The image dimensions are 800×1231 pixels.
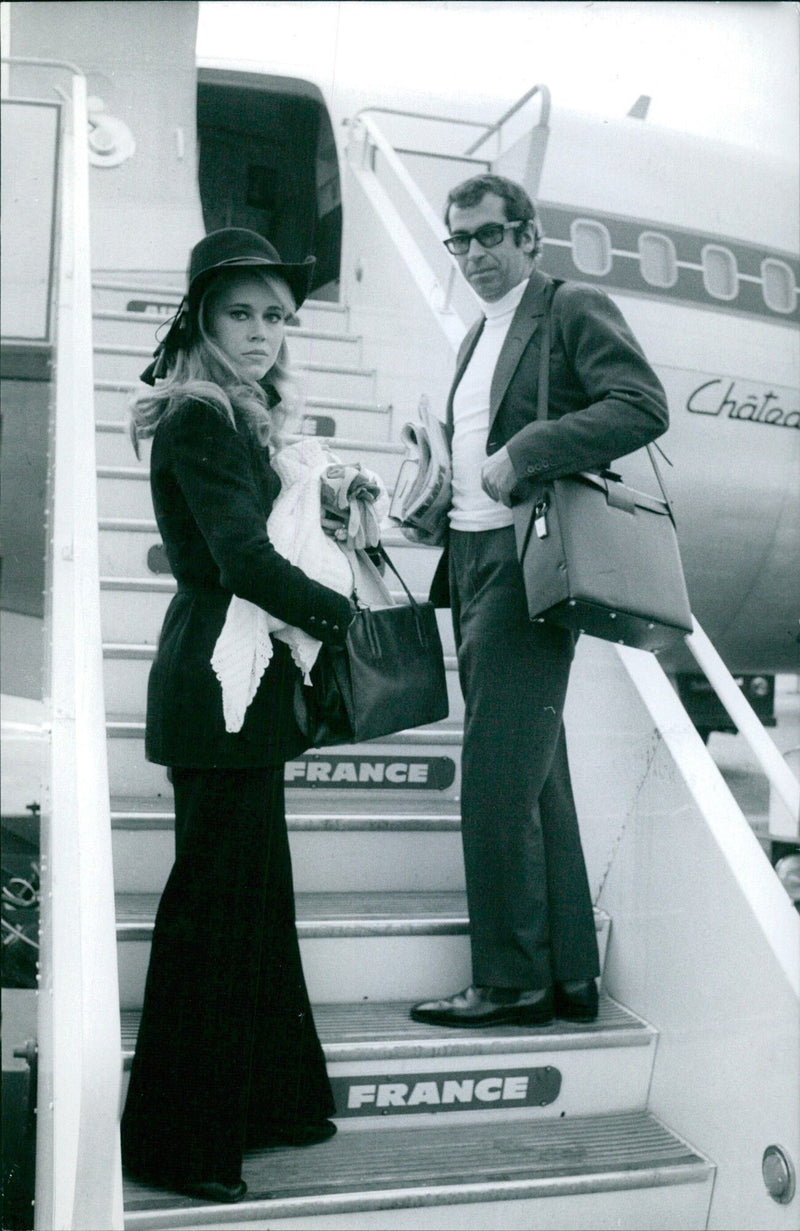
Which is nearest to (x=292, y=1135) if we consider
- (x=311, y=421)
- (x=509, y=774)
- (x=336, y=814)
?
(x=509, y=774)

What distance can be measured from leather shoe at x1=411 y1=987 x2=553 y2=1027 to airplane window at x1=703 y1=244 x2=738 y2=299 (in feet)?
13.3

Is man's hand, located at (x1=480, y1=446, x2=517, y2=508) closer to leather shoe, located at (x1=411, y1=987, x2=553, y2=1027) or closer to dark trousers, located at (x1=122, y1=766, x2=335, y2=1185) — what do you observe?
dark trousers, located at (x1=122, y1=766, x2=335, y2=1185)

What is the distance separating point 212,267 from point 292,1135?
1539 millimetres

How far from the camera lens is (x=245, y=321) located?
2.00 metres

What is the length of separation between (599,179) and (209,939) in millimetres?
4507

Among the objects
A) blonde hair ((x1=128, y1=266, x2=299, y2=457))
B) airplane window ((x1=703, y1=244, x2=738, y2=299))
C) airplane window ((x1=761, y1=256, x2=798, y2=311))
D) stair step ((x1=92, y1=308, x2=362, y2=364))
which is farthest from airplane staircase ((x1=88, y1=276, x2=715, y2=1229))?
airplane window ((x1=761, y1=256, x2=798, y2=311))

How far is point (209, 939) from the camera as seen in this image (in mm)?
1949

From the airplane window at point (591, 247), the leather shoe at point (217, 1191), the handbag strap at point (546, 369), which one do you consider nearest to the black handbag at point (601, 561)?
the handbag strap at point (546, 369)

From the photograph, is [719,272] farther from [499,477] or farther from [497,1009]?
[497,1009]

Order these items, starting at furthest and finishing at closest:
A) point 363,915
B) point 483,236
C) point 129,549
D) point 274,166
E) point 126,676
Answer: point 274,166 < point 129,549 < point 126,676 < point 363,915 < point 483,236

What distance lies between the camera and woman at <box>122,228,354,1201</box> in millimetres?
1916

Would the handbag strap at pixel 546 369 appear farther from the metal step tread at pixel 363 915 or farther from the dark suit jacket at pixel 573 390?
the metal step tread at pixel 363 915

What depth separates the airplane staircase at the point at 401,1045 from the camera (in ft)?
6.90

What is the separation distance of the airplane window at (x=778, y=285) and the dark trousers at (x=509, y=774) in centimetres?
386
